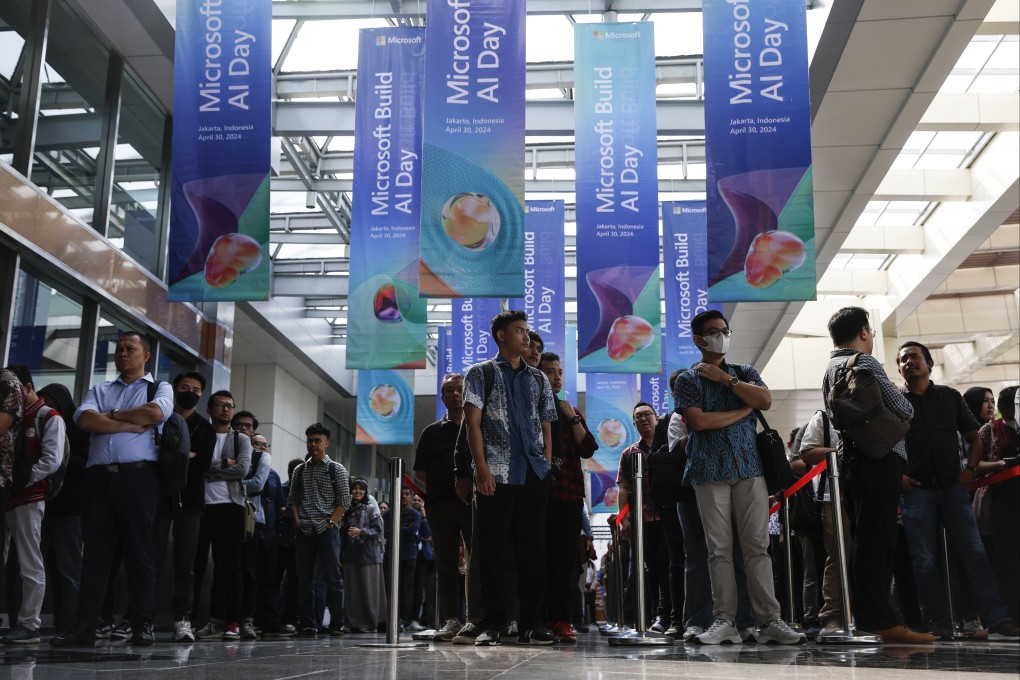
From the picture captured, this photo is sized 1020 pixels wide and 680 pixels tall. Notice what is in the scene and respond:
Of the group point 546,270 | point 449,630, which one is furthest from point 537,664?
point 546,270

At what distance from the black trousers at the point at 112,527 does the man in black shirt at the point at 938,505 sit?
4.63 metres

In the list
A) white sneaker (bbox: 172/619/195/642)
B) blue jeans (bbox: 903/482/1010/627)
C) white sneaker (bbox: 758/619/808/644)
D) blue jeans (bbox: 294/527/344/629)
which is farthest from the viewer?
blue jeans (bbox: 294/527/344/629)

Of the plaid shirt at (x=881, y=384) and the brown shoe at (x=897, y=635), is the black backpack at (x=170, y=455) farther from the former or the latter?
the brown shoe at (x=897, y=635)

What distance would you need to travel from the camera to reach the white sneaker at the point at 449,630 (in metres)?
7.05

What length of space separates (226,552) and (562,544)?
3073 millimetres

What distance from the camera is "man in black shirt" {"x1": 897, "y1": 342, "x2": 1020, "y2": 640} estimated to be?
21.2 feet

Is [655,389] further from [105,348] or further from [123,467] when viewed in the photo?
[123,467]

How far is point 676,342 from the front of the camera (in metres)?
14.7

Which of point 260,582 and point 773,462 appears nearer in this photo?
point 773,462

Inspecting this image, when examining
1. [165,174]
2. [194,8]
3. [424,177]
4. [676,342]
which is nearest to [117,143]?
[165,174]

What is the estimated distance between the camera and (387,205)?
1099cm

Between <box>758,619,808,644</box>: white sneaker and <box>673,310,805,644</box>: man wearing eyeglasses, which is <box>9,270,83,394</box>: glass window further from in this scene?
<box>758,619,808,644</box>: white sneaker

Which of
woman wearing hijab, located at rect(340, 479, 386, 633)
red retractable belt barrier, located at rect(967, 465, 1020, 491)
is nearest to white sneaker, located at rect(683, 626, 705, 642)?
red retractable belt barrier, located at rect(967, 465, 1020, 491)

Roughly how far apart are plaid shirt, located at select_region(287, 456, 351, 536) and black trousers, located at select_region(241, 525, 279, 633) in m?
0.44
